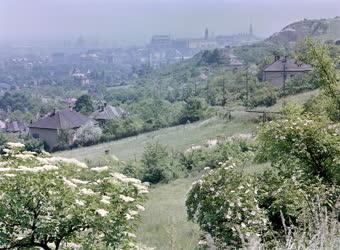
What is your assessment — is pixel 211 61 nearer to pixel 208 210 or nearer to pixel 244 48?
pixel 244 48

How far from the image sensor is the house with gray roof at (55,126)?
55438mm

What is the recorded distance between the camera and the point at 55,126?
5669 centimetres

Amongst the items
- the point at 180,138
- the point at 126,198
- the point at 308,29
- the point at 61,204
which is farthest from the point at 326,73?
the point at 308,29

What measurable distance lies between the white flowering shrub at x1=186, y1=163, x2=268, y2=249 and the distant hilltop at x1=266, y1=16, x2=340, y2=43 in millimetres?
98667

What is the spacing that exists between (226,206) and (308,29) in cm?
11531

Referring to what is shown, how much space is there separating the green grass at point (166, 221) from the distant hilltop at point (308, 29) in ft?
284

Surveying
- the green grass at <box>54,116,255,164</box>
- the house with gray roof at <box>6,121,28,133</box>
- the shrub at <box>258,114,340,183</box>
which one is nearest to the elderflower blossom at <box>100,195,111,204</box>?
the shrub at <box>258,114,340,183</box>

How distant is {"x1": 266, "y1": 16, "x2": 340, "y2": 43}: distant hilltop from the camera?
10944 cm

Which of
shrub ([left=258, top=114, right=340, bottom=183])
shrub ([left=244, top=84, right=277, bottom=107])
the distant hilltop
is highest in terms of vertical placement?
shrub ([left=258, top=114, right=340, bottom=183])

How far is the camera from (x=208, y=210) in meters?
8.71

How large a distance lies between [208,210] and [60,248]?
8.42 feet

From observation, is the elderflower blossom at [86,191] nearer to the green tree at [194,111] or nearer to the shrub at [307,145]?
the shrub at [307,145]

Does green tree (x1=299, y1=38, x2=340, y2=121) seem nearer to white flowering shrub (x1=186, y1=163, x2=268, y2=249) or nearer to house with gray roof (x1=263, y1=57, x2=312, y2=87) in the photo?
white flowering shrub (x1=186, y1=163, x2=268, y2=249)

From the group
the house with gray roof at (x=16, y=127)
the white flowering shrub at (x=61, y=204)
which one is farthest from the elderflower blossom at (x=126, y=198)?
the house with gray roof at (x=16, y=127)
